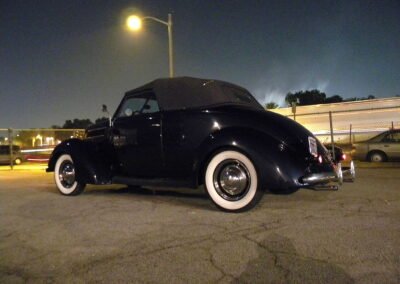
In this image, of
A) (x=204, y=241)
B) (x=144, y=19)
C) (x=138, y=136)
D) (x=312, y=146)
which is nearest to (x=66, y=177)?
(x=138, y=136)

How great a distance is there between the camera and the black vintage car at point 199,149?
14.2ft

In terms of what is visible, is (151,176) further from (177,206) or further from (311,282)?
(311,282)

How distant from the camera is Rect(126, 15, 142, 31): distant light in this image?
14875mm

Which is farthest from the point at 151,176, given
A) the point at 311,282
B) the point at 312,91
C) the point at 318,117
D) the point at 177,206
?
the point at 312,91

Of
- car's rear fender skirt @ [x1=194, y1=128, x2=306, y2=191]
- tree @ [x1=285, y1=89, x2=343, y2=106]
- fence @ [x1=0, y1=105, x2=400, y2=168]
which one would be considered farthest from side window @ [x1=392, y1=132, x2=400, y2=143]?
tree @ [x1=285, y1=89, x2=343, y2=106]

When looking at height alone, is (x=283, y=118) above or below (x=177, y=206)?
above

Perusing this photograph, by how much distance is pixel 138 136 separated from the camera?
18.6 ft

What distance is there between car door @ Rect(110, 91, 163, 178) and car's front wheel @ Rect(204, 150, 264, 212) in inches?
37.8

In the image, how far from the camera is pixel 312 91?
67438 mm

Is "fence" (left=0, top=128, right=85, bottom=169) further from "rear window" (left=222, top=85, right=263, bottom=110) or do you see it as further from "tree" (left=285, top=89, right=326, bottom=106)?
"tree" (left=285, top=89, right=326, bottom=106)

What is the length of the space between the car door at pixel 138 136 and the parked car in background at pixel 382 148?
11294mm

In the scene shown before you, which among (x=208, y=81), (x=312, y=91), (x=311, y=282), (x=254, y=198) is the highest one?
(x=312, y=91)

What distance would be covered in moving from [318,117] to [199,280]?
856 inches

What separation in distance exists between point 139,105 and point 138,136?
587 millimetres
